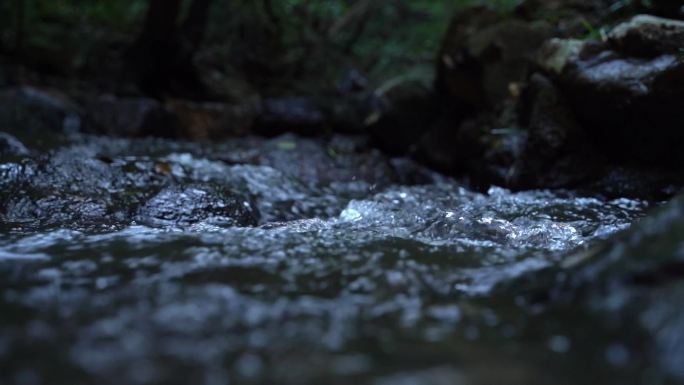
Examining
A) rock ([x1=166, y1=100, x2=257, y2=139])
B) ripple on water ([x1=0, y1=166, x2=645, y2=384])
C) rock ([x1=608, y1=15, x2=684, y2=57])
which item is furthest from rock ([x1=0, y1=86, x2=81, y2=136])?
rock ([x1=608, y1=15, x2=684, y2=57])

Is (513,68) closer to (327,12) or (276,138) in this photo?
(276,138)

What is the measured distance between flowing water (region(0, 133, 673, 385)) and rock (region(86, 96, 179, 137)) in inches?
138

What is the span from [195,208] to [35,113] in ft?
13.8

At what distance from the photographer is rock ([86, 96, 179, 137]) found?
6844mm

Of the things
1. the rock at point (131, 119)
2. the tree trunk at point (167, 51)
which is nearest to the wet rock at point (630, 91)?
the rock at point (131, 119)

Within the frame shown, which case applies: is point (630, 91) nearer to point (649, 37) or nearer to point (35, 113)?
point (649, 37)

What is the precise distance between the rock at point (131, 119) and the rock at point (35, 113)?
0.79ft

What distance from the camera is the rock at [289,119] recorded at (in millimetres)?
7426

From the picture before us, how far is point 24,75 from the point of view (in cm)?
840

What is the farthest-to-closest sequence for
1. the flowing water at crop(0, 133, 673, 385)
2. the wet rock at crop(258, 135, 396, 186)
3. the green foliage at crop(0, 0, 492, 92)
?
the green foliage at crop(0, 0, 492, 92), the wet rock at crop(258, 135, 396, 186), the flowing water at crop(0, 133, 673, 385)

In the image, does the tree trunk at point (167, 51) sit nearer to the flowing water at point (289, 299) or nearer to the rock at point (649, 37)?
the flowing water at point (289, 299)

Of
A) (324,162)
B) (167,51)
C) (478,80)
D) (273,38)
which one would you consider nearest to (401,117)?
(478,80)

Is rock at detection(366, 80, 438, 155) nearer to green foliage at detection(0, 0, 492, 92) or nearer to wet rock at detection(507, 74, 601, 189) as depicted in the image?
green foliage at detection(0, 0, 492, 92)

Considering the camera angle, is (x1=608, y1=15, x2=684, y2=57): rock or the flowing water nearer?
the flowing water
